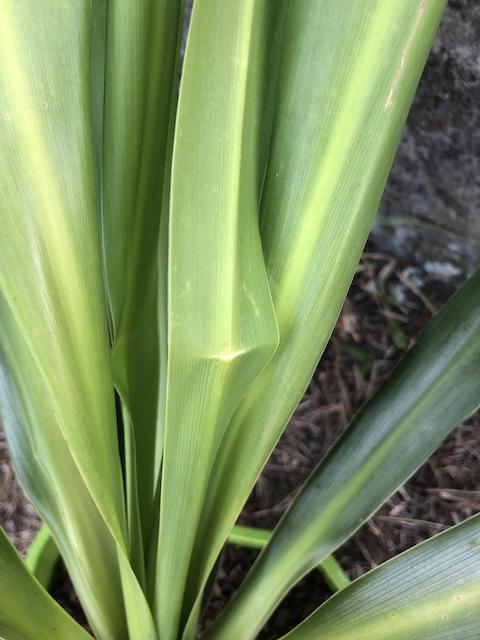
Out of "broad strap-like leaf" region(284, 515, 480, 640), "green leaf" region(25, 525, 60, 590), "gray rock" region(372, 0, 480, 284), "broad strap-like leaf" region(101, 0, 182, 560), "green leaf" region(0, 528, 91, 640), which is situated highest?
"gray rock" region(372, 0, 480, 284)

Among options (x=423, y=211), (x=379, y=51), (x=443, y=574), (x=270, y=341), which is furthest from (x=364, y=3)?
(x=423, y=211)

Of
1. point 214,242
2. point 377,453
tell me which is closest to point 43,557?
point 377,453

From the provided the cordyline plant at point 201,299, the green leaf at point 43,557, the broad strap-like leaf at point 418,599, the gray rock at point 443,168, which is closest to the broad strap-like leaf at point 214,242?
the cordyline plant at point 201,299

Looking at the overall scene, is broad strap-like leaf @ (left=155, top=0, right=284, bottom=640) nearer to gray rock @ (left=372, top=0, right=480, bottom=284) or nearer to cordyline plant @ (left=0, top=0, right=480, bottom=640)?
cordyline plant @ (left=0, top=0, right=480, bottom=640)

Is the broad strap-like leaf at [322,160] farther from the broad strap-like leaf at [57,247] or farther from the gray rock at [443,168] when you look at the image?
the gray rock at [443,168]

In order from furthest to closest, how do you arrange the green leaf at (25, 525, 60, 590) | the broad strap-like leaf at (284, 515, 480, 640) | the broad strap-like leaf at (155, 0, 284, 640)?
the green leaf at (25, 525, 60, 590) < the broad strap-like leaf at (284, 515, 480, 640) < the broad strap-like leaf at (155, 0, 284, 640)

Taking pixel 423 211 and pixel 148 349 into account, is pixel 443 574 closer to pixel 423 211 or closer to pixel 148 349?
pixel 148 349

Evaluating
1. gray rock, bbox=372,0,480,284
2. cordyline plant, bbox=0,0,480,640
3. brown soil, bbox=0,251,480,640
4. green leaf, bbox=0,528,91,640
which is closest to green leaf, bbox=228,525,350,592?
brown soil, bbox=0,251,480,640

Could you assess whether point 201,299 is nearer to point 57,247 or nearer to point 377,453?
point 57,247

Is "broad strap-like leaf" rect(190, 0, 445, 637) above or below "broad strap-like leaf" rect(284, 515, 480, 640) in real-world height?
above
